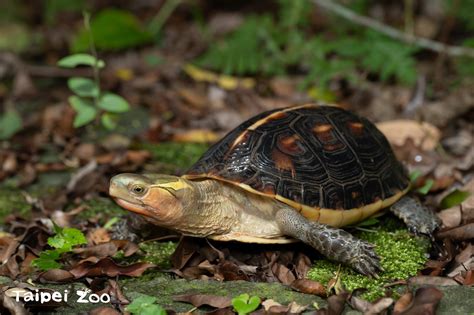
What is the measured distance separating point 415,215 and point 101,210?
2.56m

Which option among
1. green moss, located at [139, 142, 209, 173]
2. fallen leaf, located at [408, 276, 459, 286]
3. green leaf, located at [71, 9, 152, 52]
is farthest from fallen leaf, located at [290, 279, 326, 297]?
green leaf, located at [71, 9, 152, 52]

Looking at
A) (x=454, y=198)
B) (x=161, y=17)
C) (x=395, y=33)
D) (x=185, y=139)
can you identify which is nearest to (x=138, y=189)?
(x=454, y=198)

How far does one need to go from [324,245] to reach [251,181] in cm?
65

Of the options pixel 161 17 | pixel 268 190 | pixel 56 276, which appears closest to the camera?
pixel 56 276

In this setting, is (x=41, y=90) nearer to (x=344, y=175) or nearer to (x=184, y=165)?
(x=184, y=165)

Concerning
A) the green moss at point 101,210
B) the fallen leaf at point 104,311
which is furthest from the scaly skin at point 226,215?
Answer: the green moss at point 101,210

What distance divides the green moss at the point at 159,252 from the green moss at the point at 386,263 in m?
1.01

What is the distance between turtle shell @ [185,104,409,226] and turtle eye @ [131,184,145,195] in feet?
1.80

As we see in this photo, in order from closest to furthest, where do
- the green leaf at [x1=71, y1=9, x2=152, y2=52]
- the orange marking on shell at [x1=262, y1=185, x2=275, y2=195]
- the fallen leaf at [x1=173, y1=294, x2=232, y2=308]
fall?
the fallen leaf at [x1=173, y1=294, x2=232, y2=308]
the orange marking on shell at [x1=262, y1=185, x2=275, y2=195]
the green leaf at [x1=71, y1=9, x2=152, y2=52]

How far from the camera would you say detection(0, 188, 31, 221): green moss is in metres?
4.92

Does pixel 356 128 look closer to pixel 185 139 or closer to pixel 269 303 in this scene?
pixel 269 303

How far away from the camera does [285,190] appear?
3980mm

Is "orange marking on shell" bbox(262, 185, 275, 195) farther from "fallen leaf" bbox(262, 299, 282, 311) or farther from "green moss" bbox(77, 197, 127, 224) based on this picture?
"green moss" bbox(77, 197, 127, 224)

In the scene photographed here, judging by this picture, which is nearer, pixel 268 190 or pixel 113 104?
pixel 268 190
